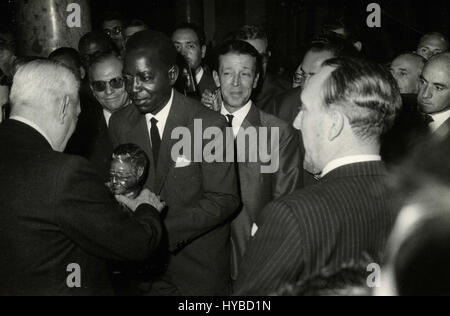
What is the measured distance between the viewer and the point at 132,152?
2.52 metres

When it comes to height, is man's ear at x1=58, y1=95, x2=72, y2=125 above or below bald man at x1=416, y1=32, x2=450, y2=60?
below

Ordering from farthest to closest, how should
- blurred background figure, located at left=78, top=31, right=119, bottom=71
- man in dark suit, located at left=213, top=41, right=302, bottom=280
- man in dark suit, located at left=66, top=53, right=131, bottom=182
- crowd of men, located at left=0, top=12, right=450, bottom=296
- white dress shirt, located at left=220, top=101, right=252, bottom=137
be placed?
blurred background figure, located at left=78, top=31, right=119, bottom=71 < man in dark suit, located at left=66, top=53, right=131, bottom=182 < white dress shirt, located at left=220, top=101, right=252, bottom=137 < man in dark suit, located at left=213, top=41, right=302, bottom=280 < crowd of men, located at left=0, top=12, right=450, bottom=296

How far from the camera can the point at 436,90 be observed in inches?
145

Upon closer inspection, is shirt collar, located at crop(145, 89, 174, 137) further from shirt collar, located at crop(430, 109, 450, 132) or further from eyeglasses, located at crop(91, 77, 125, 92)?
shirt collar, located at crop(430, 109, 450, 132)

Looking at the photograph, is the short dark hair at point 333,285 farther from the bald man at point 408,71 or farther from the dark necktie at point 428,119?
the bald man at point 408,71

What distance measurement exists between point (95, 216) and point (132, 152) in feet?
2.57

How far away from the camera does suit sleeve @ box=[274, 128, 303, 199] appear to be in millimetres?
3084

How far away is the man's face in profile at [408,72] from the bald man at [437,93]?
1170 millimetres

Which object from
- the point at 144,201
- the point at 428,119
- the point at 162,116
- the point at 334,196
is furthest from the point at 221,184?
the point at 428,119

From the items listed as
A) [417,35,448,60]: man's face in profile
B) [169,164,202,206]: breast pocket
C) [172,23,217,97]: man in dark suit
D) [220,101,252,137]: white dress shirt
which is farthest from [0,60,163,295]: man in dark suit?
[417,35,448,60]: man's face in profile

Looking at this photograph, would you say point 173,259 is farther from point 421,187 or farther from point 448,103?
point 448,103

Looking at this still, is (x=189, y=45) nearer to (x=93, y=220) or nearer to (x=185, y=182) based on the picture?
(x=185, y=182)

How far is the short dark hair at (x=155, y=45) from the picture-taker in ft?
8.73

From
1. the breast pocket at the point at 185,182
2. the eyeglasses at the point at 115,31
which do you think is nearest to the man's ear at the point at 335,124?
the breast pocket at the point at 185,182
